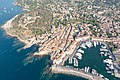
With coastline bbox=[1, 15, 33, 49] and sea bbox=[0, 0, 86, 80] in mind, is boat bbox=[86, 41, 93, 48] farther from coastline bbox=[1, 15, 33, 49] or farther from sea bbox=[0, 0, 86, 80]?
coastline bbox=[1, 15, 33, 49]

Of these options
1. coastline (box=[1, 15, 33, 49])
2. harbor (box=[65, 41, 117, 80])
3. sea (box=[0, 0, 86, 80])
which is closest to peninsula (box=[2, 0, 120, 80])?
coastline (box=[1, 15, 33, 49])

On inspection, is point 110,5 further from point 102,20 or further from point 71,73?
point 71,73

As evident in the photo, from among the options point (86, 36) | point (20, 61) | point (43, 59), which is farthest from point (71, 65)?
point (86, 36)

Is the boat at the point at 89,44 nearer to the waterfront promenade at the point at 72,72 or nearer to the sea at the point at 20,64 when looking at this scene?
the sea at the point at 20,64

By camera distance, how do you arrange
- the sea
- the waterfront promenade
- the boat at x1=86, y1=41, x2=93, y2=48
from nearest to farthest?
the waterfront promenade
the sea
the boat at x1=86, y1=41, x2=93, y2=48

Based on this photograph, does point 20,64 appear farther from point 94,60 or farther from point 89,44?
point 89,44

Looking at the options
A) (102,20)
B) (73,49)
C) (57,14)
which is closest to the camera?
(73,49)

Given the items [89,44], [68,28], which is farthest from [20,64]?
[68,28]

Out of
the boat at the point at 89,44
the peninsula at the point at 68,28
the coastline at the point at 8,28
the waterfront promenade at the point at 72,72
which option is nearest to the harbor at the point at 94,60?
the boat at the point at 89,44
